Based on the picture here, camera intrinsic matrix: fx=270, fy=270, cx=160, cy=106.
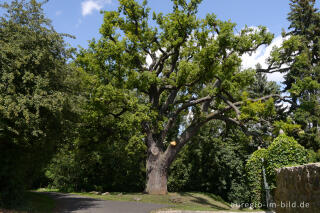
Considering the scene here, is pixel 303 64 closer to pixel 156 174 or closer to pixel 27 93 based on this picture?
pixel 156 174

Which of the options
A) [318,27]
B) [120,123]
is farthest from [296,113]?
[120,123]

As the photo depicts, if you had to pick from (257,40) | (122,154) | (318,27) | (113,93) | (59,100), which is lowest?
(122,154)

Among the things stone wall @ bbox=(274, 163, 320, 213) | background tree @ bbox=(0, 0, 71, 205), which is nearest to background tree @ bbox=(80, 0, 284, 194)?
background tree @ bbox=(0, 0, 71, 205)

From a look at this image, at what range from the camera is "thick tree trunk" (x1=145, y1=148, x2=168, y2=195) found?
17.0 metres

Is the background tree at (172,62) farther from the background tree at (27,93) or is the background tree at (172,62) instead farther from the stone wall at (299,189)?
the stone wall at (299,189)

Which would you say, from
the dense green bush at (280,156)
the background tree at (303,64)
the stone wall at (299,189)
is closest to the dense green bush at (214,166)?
the background tree at (303,64)

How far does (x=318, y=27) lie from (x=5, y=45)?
23994 mm

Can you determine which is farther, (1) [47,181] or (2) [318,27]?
(1) [47,181]

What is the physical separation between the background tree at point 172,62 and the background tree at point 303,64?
189 centimetres

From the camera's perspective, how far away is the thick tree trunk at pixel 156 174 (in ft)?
55.8

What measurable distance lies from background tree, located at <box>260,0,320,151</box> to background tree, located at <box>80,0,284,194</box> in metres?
1.89

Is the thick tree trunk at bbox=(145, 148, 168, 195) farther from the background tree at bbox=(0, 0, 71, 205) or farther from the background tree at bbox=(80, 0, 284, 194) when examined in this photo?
the background tree at bbox=(0, 0, 71, 205)

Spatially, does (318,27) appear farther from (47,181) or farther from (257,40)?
(47,181)

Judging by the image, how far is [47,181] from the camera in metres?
31.4
